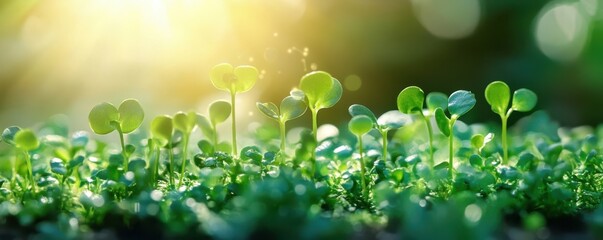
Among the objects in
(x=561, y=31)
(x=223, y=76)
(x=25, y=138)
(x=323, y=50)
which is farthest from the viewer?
(x=561, y=31)

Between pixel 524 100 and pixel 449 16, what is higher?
pixel 449 16

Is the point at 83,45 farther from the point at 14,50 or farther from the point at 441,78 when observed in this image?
the point at 441,78

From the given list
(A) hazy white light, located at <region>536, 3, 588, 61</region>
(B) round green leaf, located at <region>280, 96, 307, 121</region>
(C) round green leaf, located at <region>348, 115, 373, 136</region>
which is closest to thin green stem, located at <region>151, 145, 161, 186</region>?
(B) round green leaf, located at <region>280, 96, 307, 121</region>

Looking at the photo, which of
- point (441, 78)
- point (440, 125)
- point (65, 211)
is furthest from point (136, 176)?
point (441, 78)

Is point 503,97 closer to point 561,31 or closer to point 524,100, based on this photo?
point 524,100

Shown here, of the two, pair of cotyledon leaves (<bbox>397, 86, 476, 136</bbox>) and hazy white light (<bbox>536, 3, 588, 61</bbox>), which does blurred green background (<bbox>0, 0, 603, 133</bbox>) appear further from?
pair of cotyledon leaves (<bbox>397, 86, 476, 136</bbox>)

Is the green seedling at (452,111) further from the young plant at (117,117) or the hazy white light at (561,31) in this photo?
the hazy white light at (561,31)

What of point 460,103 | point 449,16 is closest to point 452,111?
point 460,103
